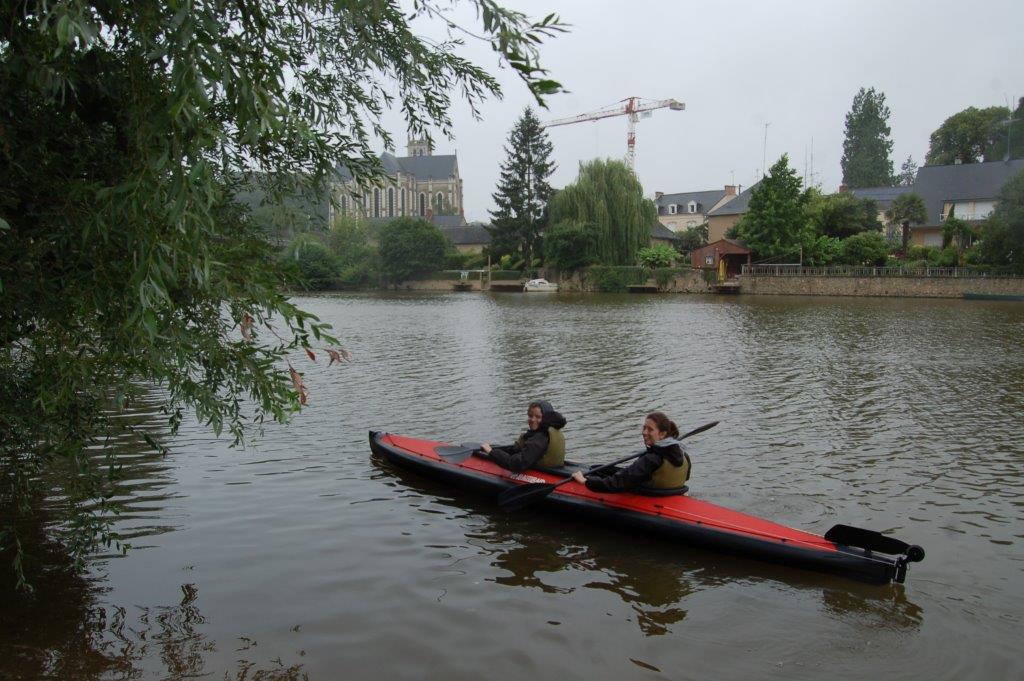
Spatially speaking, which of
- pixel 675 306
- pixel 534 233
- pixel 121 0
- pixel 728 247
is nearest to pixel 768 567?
pixel 121 0

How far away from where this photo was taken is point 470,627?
5.25 m

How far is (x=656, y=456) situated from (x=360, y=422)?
5.97m

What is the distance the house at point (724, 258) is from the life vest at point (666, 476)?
45.1m

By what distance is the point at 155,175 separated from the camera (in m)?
3.24

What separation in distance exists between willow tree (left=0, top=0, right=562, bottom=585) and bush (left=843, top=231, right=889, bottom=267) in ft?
153

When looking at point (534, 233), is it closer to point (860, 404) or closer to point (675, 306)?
point (675, 306)

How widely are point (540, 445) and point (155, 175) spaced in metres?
5.07

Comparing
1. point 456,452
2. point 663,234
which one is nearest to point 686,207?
point 663,234

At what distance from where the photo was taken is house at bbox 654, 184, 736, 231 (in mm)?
79938

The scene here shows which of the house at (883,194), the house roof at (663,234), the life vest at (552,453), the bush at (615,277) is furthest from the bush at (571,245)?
the life vest at (552,453)

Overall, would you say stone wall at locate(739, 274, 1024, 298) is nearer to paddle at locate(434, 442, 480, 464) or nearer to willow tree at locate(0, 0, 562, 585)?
paddle at locate(434, 442, 480, 464)

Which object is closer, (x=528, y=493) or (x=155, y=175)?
(x=155, y=175)

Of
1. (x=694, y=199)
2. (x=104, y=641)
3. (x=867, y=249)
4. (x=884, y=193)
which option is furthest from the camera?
(x=694, y=199)

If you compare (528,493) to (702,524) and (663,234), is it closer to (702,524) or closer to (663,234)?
(702,524)
